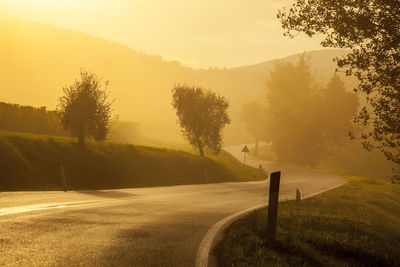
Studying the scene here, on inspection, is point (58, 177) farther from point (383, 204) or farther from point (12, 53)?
point (12, 53)

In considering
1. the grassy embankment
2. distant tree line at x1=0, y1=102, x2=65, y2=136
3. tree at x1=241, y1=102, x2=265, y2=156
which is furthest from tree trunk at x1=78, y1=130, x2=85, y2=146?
tree at x1=241, y1=102, x2=265, y2=156

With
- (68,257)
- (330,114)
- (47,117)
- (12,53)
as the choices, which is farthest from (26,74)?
(68,257)

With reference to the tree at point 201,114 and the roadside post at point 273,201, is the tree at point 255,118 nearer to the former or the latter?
the tree at point 201,114

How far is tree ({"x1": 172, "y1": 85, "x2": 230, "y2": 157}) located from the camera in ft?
134

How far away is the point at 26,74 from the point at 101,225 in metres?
197

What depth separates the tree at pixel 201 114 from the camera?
40969 mm

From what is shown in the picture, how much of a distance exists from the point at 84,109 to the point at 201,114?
18763 mm

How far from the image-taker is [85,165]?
2175cm

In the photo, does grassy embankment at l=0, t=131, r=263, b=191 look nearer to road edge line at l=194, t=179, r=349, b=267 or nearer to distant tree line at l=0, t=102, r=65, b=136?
distant tree line at l=0, t=102, r=65, b=136

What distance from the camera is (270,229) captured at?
722 cm

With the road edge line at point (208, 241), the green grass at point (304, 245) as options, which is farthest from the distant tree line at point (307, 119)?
the road edge line at point (208, 241)

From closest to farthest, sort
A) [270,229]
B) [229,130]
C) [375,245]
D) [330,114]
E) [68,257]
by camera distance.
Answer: [68,257] < [270,229] < [375,245] < [330,114] < [229,130]

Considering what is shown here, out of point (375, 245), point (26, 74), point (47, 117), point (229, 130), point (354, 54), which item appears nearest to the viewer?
point (375, 245)

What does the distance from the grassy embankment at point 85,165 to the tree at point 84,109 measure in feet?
3.18
